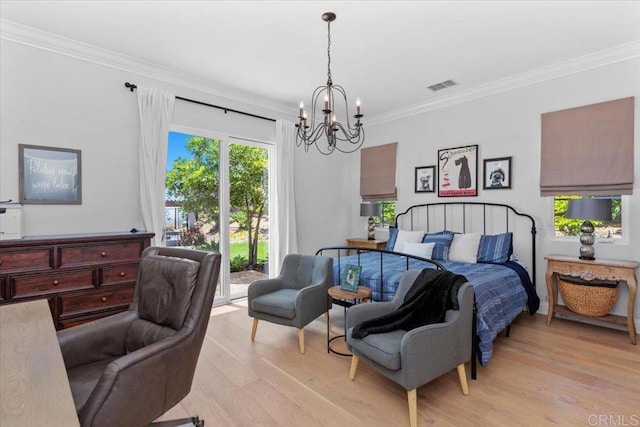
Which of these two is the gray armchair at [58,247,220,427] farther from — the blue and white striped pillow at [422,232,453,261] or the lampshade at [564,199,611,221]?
the lampshade at [564,199,611,221]

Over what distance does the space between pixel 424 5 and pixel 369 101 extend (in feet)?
7.58

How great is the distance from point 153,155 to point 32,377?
3.05 m

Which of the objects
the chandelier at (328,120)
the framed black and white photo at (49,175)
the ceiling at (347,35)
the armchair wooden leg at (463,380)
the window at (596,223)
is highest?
the ceiling at (347,35)

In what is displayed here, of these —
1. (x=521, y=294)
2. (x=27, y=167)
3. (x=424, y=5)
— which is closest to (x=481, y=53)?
(x=424, y=5)

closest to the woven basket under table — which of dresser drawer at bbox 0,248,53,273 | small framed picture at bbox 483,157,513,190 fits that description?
small framed picture at bbox 483,157,513,190

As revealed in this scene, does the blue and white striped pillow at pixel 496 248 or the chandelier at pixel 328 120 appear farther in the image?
the blue and white striped pillow at pixel 496 248

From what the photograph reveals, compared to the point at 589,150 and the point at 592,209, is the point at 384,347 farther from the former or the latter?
the point at 589,150

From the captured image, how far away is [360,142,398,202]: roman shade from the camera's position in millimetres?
5445

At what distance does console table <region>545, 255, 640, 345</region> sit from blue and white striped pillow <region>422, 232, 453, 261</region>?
1073 mm

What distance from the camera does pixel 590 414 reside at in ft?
6.66

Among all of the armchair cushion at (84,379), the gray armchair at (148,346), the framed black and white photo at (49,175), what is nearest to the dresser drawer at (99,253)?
the framed black and white photo at (49,175)

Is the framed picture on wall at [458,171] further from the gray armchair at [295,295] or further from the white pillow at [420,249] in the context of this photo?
the gray armchair at [295,295]

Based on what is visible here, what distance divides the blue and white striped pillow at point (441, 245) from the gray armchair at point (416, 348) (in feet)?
6.05

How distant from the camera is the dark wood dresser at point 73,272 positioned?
2.50m
